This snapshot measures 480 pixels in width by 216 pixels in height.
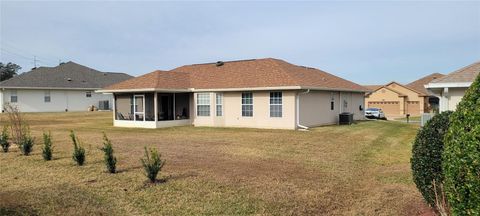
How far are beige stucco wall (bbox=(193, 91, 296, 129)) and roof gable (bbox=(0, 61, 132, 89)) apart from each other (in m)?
25.3

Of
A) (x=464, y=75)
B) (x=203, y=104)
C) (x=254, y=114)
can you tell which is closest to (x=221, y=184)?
(x=464, y=75)

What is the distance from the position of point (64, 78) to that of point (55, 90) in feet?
7.68

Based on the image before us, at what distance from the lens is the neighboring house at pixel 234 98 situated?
2190 cm

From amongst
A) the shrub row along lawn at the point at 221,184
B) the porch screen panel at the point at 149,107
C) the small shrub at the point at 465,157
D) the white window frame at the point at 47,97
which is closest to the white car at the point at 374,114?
the porch screen panel at the point at 149,107

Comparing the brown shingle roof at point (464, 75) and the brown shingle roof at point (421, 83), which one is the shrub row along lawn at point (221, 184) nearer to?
the brown shingle roof at point (464, 75)

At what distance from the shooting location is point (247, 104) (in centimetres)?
2325

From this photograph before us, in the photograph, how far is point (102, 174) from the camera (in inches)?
355

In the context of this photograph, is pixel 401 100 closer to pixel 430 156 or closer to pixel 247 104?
pixel 247 104

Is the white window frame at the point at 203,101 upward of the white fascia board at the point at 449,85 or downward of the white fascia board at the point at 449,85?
downward

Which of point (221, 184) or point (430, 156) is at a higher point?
point (430, 156)

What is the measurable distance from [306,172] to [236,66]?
1828 cm

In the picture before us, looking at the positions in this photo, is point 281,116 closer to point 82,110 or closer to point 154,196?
point 154,196

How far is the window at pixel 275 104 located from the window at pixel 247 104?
4.69 feet

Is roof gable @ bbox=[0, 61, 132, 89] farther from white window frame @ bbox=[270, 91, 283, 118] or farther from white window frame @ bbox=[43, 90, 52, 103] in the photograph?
white window frame @ bbox=[270, 91, 283, 118]
